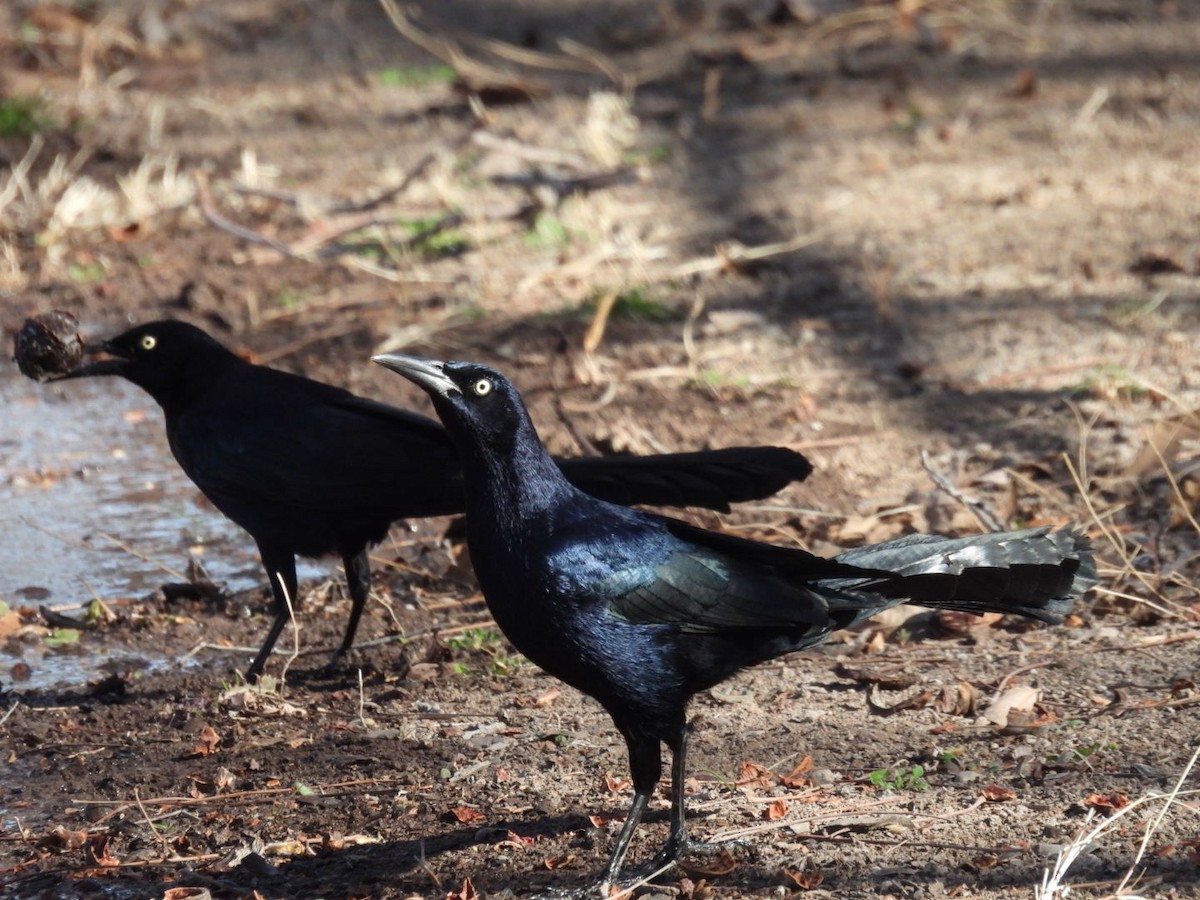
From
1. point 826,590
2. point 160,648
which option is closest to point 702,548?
point 826,590

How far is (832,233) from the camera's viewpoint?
8.45 meters

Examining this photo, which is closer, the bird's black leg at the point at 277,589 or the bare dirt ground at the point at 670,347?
the bare dirt ground at the point at 670,347

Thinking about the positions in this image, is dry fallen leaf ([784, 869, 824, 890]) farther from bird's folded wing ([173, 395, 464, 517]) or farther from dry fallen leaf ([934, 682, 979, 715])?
bird's folded wing ([173, 395, 464, 517])

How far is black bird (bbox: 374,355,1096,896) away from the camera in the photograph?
3510 millimetres

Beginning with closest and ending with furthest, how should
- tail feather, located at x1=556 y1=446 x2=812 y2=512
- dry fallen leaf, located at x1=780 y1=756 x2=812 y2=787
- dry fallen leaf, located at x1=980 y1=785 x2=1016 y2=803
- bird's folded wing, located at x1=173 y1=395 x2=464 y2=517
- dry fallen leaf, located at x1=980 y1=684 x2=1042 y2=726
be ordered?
dry fallen leaf, located at x1=980 y1=785 x2=1016 y2=803 < dry fallen leaf, located at x1=780 y1=756 x2=812 y2=787 < tail feather, located at x1=556 y1=446 x2=812 y2=512 < dry fallen leaf, located at x1=980 y1=684 x2=1042 y2=726 < bird's folded wing, located at x1=173 y1=395 x2=464 y2=517

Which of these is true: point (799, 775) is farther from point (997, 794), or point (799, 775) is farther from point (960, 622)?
point (960, 622)

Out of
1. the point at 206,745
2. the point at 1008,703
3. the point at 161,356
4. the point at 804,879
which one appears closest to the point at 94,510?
the point at 161,356

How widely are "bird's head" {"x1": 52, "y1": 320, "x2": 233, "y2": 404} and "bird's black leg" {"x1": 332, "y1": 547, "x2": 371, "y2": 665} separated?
79cm

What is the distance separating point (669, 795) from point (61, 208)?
583 centimetres

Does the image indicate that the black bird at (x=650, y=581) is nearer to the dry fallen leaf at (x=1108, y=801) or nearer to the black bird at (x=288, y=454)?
the dry fallen leaf at (x=1108, y=801)

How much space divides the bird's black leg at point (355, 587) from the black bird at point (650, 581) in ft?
5.24

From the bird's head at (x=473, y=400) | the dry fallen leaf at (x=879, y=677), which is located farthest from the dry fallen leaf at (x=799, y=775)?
the bird's head at (x=473, y=400)

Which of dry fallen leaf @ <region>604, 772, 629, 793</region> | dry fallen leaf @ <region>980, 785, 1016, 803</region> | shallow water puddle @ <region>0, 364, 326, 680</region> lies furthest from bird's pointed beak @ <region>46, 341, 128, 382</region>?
dry fallen leaf @ <region>980, 785, 1016, 803</region>

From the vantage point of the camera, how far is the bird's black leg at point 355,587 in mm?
5105
